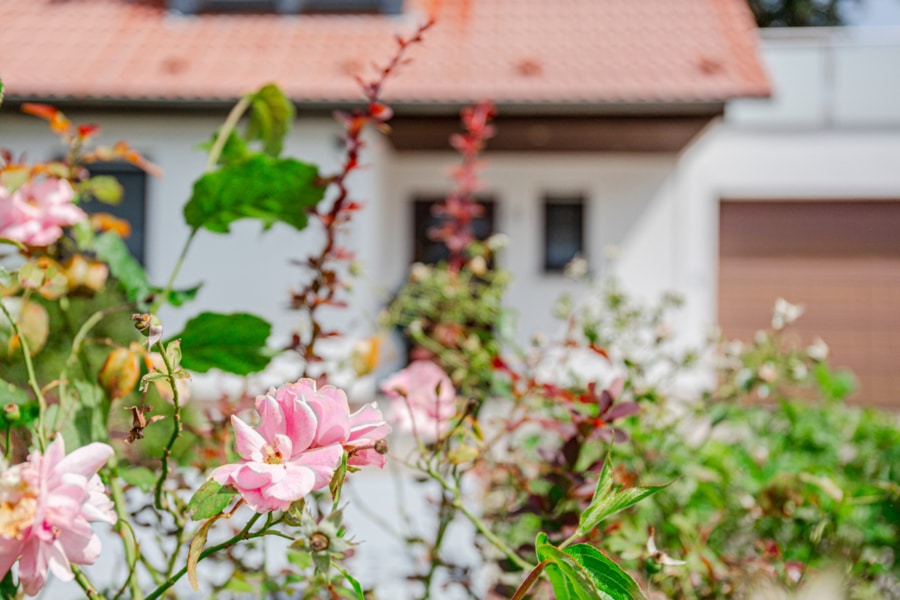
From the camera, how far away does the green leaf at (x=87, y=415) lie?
81 cm

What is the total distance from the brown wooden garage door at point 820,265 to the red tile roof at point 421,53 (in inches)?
84.5

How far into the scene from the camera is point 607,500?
22.6 inches

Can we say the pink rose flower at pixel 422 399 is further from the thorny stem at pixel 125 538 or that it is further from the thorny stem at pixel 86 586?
the thorny stem at pixel 86 586

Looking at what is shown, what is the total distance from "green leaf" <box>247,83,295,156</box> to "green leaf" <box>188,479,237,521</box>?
63cm

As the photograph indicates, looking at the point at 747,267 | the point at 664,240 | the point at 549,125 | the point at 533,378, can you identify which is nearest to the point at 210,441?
the point at 533,378

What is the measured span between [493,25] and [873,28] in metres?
4.07

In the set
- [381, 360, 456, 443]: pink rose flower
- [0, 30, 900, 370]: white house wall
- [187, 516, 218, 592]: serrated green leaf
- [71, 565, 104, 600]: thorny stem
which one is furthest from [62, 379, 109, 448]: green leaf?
[0, 30, 900, 370]: white house wall

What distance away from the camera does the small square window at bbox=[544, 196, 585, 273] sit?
9.35 meters

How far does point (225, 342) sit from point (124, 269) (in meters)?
0.22

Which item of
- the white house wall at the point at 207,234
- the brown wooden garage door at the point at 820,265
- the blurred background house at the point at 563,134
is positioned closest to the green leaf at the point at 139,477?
the blurred background house at the point at 563,134

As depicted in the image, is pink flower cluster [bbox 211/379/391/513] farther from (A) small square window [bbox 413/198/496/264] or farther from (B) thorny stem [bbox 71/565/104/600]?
(A) small square window [bbox 413/198/496/264]

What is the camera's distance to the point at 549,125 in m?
8.05

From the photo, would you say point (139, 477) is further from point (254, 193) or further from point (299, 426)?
point (299, 426)

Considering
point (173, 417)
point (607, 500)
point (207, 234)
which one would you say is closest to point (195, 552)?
point (173, 417)
